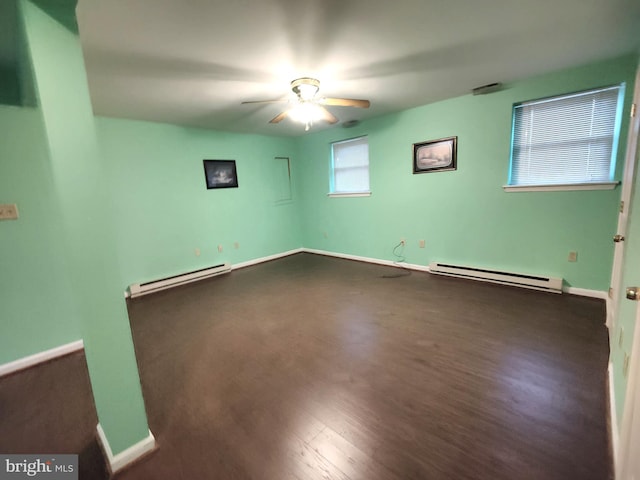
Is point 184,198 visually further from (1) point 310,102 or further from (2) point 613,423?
(2) point 613,423

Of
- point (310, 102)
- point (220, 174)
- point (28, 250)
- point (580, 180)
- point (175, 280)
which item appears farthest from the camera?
point (220, 174)

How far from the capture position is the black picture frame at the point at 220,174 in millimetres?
4233

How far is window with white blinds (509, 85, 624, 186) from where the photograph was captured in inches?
101

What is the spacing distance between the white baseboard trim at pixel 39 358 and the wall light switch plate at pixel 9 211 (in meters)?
1.13

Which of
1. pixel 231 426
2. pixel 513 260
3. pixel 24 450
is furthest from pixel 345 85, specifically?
pixel 24 450

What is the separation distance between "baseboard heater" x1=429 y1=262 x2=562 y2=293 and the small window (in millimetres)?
1614

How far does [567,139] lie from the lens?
2.78 meters

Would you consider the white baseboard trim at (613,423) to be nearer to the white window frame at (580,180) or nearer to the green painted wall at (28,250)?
the white window frame at (580,180)

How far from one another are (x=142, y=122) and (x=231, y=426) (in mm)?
3738

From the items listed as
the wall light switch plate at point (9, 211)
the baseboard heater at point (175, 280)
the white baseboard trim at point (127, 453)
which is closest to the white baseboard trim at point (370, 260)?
the baseboard heater at point (175, 280)

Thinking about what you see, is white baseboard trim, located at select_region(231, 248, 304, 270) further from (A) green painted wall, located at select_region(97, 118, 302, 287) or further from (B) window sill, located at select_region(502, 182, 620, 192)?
(B) window sill, located at select_region(502, 182, 620, 192)

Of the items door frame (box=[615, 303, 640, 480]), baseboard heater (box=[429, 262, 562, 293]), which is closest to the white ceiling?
door frame (box=[615, 303, 640, 480])

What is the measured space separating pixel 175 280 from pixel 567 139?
5.02 m

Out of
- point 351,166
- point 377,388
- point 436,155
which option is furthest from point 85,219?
point 351,166
